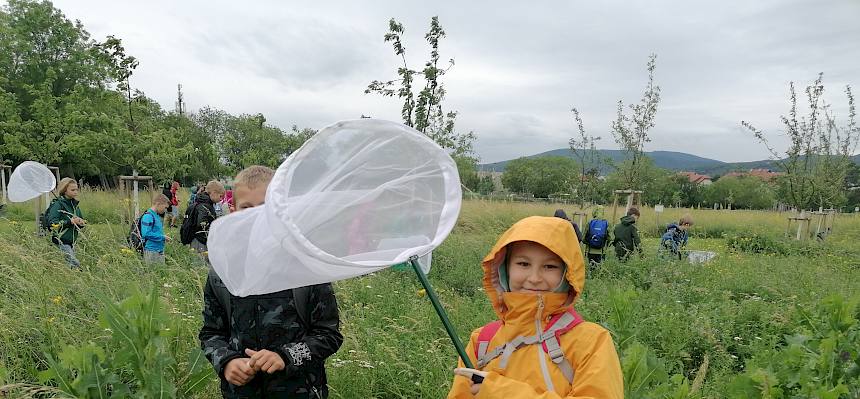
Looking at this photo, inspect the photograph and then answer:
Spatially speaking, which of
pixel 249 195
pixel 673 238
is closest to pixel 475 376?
pixel 249 195

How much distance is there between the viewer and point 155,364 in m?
2.34

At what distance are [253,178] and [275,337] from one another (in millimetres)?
613

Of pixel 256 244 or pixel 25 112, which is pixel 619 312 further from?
pixel 25 112

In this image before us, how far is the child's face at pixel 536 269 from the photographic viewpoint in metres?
1.60

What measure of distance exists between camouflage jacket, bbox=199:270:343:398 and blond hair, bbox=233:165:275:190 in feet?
1.39

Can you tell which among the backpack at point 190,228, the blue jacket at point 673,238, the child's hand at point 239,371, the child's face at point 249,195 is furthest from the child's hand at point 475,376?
the blue jacket at point 673,238

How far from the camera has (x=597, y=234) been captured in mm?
7852

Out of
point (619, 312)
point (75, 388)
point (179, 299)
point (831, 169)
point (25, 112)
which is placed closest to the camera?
point (75, 388)

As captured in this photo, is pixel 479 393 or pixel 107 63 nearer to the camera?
pixel 479 393

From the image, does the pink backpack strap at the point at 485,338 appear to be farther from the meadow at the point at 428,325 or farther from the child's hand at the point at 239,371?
the child's hand at the point at 239,371

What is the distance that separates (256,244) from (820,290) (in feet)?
20.3

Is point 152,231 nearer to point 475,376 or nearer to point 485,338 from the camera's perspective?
point 485,338

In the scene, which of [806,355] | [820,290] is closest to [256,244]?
Answer: [806,355]

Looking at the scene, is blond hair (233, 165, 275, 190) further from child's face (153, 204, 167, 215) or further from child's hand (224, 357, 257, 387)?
child's face (153, 204, 167, 215)
